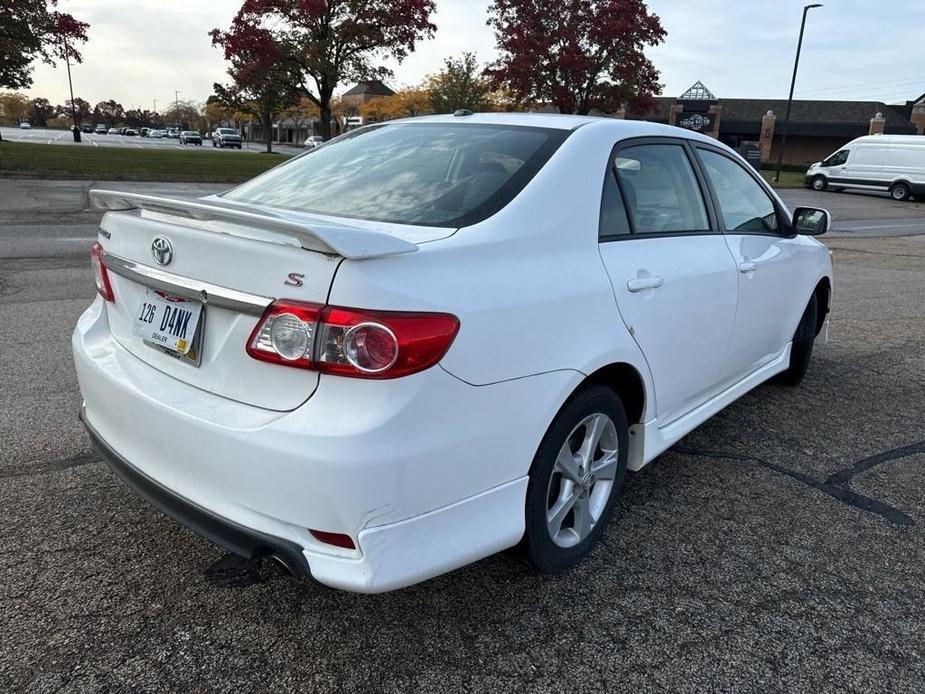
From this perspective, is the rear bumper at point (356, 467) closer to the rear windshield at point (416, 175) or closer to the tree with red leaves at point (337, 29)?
the rear windshield at point (416, 175)

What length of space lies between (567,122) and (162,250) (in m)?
1.70

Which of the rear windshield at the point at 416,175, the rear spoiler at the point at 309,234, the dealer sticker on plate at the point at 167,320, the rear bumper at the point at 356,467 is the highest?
the rear windshield at the point at 416,175

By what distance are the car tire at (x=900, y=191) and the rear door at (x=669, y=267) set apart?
32.3 m

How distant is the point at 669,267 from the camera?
2988 mm

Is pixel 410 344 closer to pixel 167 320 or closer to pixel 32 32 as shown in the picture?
pixel 167 320

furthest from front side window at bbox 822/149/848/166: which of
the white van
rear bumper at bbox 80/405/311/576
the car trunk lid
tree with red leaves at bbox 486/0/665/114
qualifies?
rear bumper at bbox 80/405/311/576

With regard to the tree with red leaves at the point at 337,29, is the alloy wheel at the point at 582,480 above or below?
below

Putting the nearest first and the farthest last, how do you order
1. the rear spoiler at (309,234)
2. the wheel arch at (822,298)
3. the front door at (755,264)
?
the rear spoiler at (309,234), the front door at (755,264), the wheel arch at (822,298)

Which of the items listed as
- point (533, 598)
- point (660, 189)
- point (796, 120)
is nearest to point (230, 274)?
point (533, 598)

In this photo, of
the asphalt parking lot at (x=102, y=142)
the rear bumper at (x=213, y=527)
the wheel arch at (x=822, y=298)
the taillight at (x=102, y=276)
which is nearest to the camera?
the rear bumper at (x=213, y=527)

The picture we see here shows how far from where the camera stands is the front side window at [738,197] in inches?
146

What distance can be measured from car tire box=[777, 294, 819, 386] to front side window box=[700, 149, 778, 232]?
908 millimetres

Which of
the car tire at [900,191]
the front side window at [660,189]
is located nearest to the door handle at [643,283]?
the front side window at [660,189]

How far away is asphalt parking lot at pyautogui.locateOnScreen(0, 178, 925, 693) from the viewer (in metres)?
2.20
